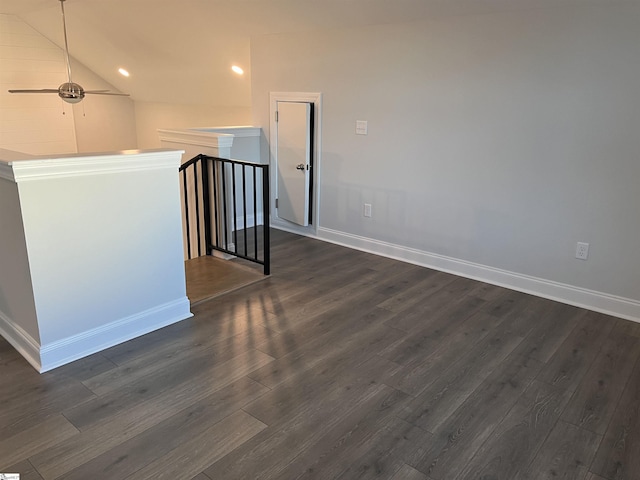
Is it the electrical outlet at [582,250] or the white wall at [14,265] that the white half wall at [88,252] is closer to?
the white wall at [14,265]

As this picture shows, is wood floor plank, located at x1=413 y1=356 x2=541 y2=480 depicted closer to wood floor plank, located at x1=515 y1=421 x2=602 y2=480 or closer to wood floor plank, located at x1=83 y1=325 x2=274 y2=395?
wood floor plank, located at x1=515 y1=421 x2=602 y2=480

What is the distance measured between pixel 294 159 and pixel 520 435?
12.4 feet

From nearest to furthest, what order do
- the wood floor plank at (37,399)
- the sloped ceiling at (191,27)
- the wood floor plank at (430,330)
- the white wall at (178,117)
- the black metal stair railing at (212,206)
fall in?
the wood floor plank at (37,399) < the wood floor plank at (430,330) < the sloped ceiling at (191,27) < the black metal stair railing at (212,206) < the white wall at (178,117)

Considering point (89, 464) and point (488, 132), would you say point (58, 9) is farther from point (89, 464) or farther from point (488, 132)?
point (89, 464)

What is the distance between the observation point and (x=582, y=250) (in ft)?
11.9

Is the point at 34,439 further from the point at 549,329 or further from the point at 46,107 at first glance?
Result: the point at 46,107

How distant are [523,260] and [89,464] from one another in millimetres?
3347

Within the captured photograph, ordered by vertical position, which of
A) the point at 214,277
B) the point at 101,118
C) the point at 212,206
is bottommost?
the point at 214,277

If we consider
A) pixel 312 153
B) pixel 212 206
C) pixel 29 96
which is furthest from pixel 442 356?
pixel 29 96

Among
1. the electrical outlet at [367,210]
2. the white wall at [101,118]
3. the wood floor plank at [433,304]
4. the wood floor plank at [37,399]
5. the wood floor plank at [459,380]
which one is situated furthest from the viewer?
the white wall at [101,118]

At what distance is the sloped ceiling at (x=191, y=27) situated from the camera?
4.04 meters

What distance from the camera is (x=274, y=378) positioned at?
2643 mm

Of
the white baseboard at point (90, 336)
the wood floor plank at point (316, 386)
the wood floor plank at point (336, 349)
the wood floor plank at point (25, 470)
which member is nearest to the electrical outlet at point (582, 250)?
the wood floor plank at point (336, 349)

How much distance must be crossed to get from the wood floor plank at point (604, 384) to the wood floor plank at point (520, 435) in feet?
0.27
